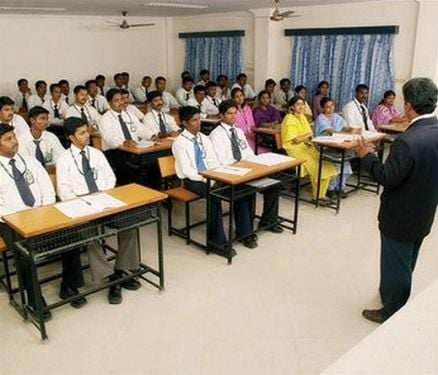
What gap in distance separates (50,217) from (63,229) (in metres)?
0.11

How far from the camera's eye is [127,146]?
15.7 feet

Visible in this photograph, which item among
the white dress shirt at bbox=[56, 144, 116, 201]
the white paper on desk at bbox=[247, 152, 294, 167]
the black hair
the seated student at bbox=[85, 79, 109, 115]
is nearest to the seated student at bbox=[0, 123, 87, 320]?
the white dress shirt at bbox=[56, 144, 116, 201]

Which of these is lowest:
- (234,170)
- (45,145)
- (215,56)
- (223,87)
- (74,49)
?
(234,170)

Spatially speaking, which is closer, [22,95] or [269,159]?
[269,159]

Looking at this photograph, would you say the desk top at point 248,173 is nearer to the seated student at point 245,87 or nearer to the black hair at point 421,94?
the black hair at point 421,94

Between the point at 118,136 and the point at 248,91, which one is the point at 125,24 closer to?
the point at 248,91

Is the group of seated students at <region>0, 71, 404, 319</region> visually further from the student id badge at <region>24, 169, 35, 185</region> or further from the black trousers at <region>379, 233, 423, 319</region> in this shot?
the black trousers at <region>379, 233, 423, 319</region>

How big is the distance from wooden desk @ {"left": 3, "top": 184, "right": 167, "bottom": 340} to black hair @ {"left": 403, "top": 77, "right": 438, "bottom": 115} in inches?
65.6

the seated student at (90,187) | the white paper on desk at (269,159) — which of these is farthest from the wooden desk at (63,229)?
the white paper on desk at (269,159)

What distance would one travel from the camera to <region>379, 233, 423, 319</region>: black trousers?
2564mm

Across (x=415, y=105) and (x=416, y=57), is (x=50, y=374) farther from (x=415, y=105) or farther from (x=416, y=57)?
(x=416, y=57)

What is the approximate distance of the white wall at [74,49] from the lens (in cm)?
802

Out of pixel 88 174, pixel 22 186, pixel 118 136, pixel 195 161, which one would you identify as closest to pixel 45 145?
pixel 118 136

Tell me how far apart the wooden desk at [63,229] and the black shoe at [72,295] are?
0.19 metres
